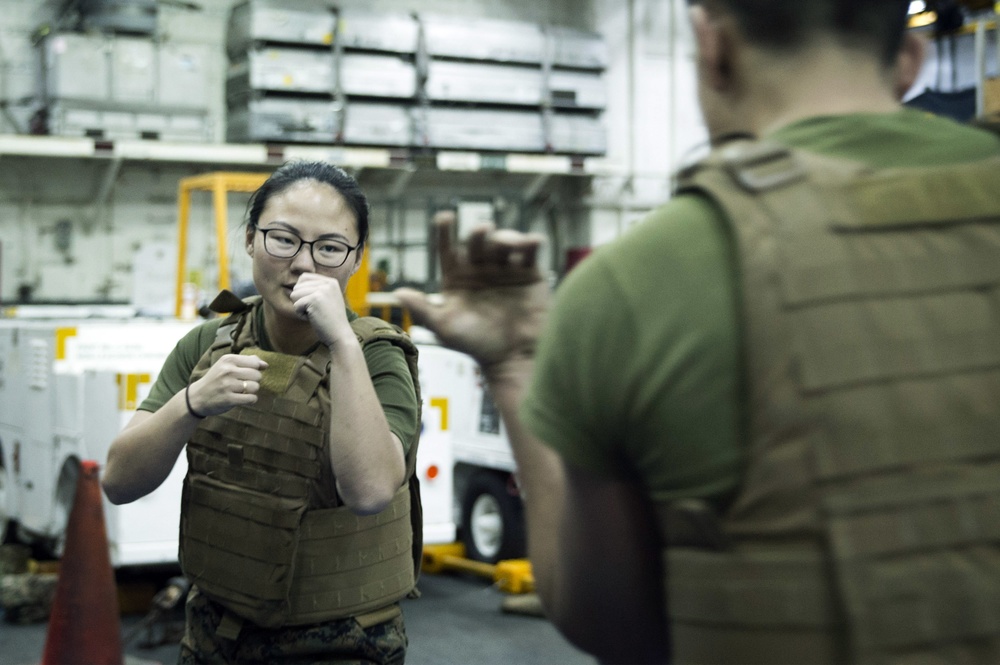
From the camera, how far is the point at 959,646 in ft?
3.56

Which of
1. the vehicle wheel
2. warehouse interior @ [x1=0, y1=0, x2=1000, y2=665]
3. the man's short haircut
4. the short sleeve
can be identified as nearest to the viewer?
the man's short haircut

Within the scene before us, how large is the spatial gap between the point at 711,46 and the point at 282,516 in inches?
52.2

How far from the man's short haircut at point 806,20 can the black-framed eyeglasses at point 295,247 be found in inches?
Result: 47.2

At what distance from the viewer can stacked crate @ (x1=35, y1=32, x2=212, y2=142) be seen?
33.8ft

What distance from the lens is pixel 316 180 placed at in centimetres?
233

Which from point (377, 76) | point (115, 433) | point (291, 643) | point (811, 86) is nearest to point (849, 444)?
point (811, 86)

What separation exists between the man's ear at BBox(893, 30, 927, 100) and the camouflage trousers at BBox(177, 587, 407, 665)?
1.42 m

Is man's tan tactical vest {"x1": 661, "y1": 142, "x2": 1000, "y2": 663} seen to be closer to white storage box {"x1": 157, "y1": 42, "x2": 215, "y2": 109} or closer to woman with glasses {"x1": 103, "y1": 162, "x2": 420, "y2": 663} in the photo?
woman with glasses {"x1": 103, "y1": 162, "x2": 420, "y2": 663}

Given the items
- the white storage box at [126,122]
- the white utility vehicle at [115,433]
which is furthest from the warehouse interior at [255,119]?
the white utility vehicle at [115,433]

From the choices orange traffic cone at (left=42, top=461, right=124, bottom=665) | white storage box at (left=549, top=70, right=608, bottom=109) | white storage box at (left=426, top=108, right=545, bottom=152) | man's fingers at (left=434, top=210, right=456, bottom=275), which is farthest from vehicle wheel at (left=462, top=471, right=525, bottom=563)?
white storage box at (left=549, top=70, right=608, bottom=109)

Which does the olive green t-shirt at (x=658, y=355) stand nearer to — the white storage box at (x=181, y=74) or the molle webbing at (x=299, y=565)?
the molle webbing at (x=299, y=565)

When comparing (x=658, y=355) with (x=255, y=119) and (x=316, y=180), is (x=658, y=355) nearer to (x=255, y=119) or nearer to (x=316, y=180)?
(x=316, y=180)

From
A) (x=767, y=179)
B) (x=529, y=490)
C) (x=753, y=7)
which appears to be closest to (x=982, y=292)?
(x=767, y=179)

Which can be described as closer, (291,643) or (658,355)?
(658,355)
